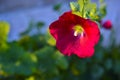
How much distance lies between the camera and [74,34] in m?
1.05

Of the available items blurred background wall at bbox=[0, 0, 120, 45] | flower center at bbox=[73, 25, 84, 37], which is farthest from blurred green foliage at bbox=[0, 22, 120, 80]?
blurred background wall at bbox=[0, 0, 120, 45]

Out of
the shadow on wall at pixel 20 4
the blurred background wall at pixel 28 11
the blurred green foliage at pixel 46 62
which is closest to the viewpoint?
the blurred green foliage at pixel 46 62

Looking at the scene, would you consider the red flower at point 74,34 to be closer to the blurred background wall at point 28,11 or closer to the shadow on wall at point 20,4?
the blurred background wall at point 28,11

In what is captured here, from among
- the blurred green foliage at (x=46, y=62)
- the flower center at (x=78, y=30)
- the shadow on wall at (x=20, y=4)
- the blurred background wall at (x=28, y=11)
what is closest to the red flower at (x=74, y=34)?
the flower center at (x=78, y=30)

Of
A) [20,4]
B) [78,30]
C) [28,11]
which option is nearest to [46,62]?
[78,30]

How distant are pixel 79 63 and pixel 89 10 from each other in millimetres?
1328

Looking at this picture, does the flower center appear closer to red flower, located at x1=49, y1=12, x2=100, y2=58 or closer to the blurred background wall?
red flower, located at x1=49, y1=12, x2=100, y2=58

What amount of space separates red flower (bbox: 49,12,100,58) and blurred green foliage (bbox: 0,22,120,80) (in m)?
1.01

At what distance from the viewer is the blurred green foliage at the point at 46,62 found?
2090 millimetres

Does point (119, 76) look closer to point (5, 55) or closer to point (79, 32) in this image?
point (5, 55)

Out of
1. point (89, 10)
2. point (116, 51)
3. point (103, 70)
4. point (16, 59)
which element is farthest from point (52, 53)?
point (89, 10)

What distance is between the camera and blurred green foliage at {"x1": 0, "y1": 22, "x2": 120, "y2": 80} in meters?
2.09

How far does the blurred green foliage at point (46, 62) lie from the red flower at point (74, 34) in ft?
3.31

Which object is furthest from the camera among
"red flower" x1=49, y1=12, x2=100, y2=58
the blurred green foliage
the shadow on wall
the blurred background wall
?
the shadow on wall
